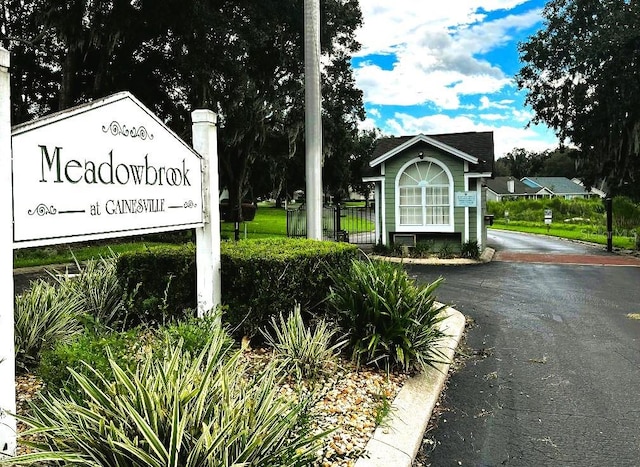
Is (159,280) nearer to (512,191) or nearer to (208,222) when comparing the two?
(208,222)

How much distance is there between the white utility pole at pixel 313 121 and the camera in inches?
297

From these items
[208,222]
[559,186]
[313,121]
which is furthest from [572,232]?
[559,186]

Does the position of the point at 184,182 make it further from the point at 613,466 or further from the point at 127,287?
the point at 613,466

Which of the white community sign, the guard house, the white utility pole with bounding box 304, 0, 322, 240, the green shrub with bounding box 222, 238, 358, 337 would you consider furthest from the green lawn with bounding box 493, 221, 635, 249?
the white community sign

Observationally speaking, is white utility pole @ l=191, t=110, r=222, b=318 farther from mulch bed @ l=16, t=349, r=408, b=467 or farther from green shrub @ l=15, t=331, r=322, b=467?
green shrub @ l=15, t=331, r=322, b=467

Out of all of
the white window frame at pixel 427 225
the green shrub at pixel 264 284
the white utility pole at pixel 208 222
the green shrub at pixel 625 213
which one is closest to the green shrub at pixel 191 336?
the white utility pole at pixel 208 222

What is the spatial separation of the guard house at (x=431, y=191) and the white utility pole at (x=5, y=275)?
1398 centimetres

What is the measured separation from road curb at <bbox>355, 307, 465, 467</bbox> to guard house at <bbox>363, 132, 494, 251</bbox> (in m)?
10.9

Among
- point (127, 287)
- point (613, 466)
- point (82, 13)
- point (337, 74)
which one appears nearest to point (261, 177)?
point (337, 74)

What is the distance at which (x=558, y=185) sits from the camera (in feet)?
237

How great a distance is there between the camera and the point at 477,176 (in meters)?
15.4

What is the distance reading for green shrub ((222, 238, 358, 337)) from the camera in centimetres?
482

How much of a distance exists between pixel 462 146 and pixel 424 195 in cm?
213

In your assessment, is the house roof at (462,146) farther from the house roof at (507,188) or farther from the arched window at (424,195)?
the house roof at (507,188)
